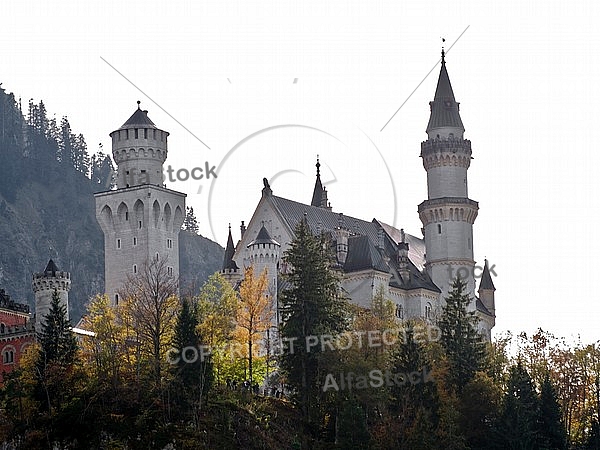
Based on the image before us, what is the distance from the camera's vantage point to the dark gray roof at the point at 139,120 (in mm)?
93562

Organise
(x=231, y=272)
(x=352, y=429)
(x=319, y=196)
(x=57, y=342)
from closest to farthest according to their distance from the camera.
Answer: (x=352, y=429) → (x=57, y=342) → (x=231, y=272) → (x=319, y=196)

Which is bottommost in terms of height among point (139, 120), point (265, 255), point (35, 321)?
point (35, 321)

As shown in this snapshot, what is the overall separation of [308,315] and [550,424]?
545 inches

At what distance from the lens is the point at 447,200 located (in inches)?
3935

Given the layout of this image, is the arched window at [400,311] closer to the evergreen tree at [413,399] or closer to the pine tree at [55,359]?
the evergreen tree at [413,399]

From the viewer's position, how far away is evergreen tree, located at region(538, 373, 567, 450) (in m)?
70.4

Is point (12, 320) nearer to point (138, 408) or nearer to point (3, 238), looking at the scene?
point (138, 408)

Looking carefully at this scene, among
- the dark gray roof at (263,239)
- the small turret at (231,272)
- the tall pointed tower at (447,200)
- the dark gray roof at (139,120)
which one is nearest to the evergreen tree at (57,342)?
the dark gray roof at (263,239)

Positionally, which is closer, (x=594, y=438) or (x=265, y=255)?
(x=594, y=438)

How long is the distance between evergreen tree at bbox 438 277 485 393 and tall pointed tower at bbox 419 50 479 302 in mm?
20743

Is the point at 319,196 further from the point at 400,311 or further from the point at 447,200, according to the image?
the point at 400,311

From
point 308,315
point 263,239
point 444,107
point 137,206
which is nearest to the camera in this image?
point 308,315

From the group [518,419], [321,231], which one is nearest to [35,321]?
[321,231]

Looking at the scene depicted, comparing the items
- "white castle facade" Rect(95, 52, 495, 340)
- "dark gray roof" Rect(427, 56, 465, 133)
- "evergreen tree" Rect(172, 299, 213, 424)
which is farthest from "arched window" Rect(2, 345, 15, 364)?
"dark gray roof" Rect(427, 56, 465, 133)
